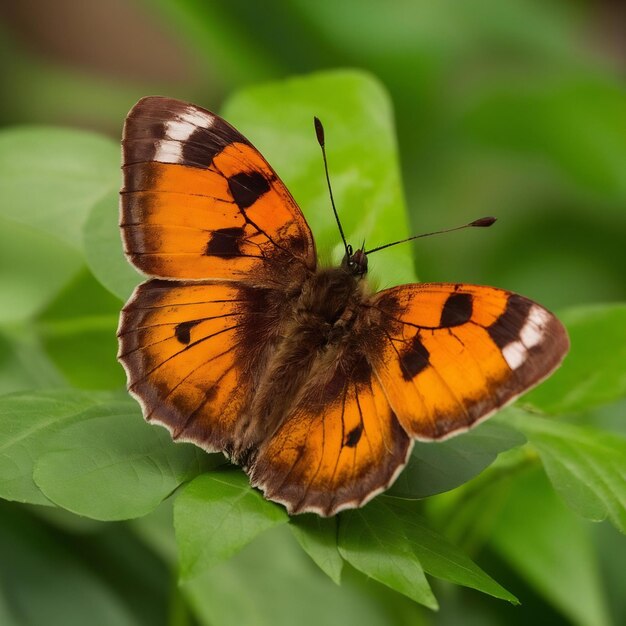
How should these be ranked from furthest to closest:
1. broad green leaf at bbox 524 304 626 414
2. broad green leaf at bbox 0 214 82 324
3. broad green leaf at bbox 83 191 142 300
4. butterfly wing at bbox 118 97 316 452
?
broad green leaf at bbox 0 214 82 324
broad green leaf at bbox 524 304 626 414
broad green leaf at bbox 83 191 142 300
butterfly wing at bbox 118 97 316 452

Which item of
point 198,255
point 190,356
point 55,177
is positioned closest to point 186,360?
point 190,356

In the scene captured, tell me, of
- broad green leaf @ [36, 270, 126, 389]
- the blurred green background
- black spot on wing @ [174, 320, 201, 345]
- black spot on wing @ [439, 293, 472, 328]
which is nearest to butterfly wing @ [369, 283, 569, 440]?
black spot on wing @ [439, 293, 472, 328]

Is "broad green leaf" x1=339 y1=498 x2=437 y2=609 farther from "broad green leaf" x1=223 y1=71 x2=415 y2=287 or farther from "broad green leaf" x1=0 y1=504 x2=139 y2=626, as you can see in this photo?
"broad green leaf" x1=0 y1=504 x2=139 y2=626

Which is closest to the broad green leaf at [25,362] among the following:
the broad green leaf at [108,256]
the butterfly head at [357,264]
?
the broad green leaf at [108,256]

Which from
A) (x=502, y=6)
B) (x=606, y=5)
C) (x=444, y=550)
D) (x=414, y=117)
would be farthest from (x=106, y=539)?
(x=606, y=5)

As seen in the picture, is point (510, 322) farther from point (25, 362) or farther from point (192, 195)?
point (25, 362)
